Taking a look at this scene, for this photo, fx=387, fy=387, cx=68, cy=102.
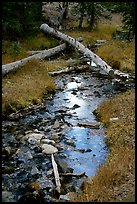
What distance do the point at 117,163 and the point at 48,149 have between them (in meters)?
3.35

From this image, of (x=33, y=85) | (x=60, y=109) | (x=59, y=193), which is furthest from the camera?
(x=33, y=85)

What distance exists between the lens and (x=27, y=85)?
77.0 feet

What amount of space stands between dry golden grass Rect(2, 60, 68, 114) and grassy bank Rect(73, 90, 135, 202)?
13.5 ft

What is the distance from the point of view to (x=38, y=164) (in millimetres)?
14211

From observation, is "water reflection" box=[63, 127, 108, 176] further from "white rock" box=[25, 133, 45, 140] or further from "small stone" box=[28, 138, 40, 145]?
"small stone" box=[28, 138, 40, 145]

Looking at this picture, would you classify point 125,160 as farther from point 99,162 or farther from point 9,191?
point 9,191

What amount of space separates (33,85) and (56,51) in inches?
432

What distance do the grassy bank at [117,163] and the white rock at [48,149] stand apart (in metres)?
2.25

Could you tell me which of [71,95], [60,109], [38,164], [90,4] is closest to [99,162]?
[38,164]

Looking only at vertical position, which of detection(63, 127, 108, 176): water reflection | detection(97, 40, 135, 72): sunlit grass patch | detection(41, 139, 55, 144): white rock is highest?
detection(97, 40, 135, 72): sunlit grass patch

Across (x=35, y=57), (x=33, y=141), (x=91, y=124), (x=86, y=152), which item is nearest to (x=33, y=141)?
(x=33, y=141)

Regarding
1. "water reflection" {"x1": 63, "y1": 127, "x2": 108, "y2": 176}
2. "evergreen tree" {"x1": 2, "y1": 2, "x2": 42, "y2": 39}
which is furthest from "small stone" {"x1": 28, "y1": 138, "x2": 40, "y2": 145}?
"evergreen tree" {"x1": 2, "y1": 2, "x2": 42, "y2": 39}

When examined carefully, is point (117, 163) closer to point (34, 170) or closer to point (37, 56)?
point (34, 170)

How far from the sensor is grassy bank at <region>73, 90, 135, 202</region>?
36.5ft
